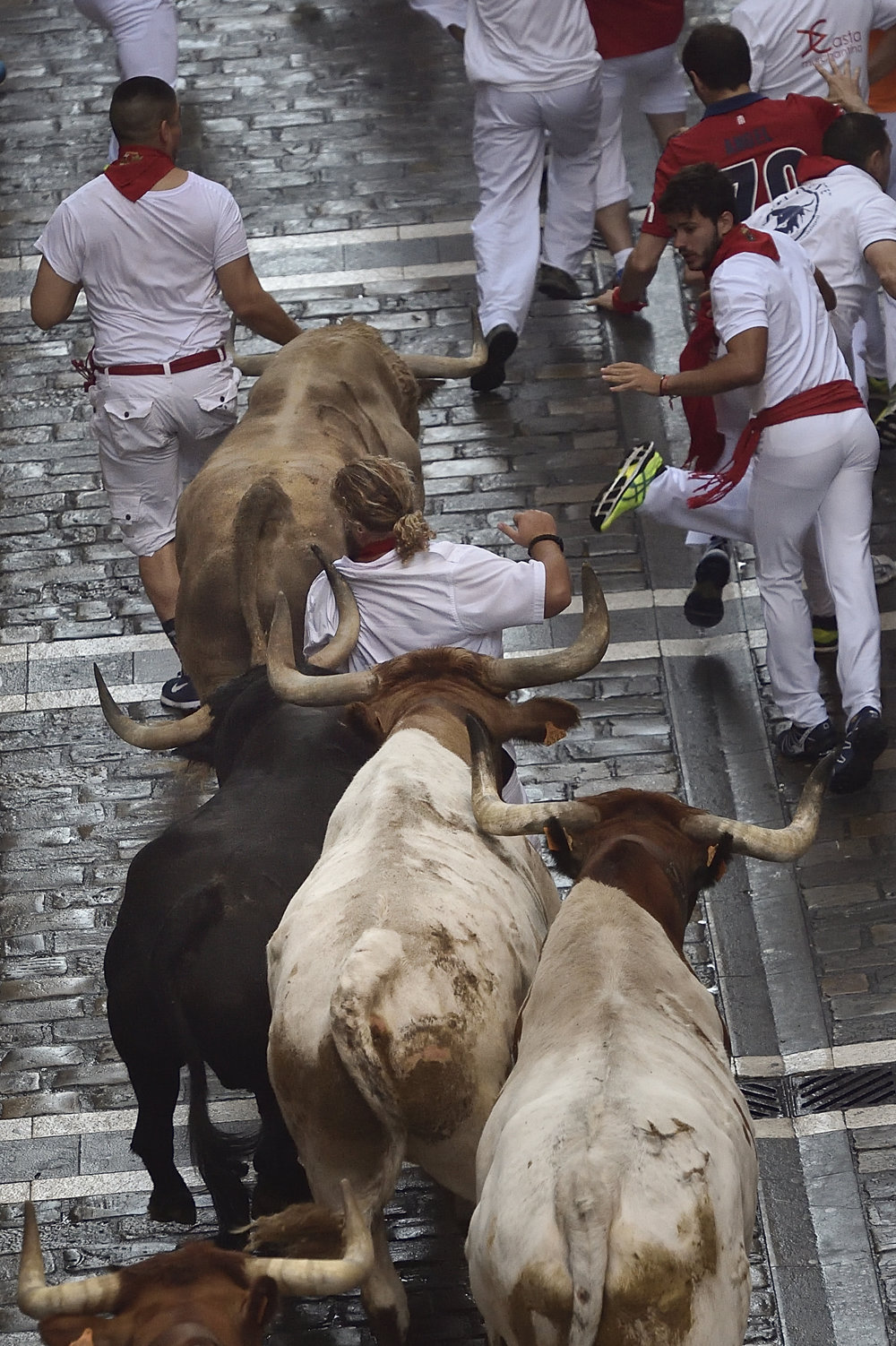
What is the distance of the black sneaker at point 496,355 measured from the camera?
10641 millimetres

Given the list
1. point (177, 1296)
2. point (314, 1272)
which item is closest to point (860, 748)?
point (314, 1272)

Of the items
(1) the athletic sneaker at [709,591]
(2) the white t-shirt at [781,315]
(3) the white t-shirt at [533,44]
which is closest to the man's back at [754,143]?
(2) the white t-shirt at [781,315]

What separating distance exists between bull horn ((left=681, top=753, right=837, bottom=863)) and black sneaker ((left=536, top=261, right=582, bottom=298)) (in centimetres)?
709

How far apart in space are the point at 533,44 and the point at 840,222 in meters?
3.02

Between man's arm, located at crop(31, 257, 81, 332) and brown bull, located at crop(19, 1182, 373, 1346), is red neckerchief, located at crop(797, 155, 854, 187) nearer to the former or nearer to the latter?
man's arm, located at crop(31, 257, 81, 332)

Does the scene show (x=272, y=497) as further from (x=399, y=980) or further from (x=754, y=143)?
(x=754, y=143)

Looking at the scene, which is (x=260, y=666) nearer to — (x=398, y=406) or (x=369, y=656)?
(x=369, y=656)

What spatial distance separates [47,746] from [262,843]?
Result: 137 inches

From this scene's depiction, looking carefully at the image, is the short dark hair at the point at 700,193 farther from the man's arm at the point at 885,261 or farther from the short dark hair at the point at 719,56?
the short dark hair at the point at 719,56

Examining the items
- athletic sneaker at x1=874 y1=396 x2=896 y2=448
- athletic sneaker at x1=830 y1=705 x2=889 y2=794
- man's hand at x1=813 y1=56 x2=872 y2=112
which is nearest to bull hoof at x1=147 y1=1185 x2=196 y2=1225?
athletic sneaker at x1=830 y1=705 x2=889 y2=794

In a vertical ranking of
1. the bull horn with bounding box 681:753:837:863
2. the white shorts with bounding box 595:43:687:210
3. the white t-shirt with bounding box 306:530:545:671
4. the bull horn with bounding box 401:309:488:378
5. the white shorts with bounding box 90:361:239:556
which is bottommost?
the bull horn with bounding box 681:753:837:863

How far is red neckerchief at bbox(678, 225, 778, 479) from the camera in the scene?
24.9 feet

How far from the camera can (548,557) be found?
21.3ft

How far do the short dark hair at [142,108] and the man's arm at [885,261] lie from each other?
3353 mm
